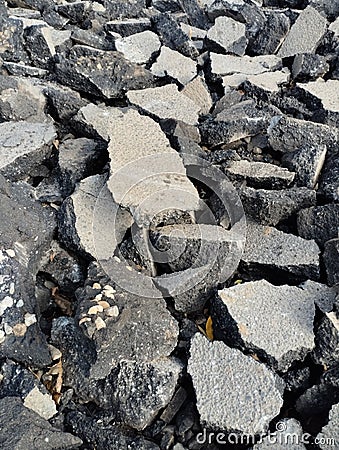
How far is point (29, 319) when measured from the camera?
2102 mm

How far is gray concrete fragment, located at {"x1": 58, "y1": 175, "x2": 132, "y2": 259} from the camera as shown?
2.33 meters

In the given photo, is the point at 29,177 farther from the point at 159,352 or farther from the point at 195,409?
the point at 195,409

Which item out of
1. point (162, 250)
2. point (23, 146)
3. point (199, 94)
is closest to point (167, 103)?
point (199, 94)

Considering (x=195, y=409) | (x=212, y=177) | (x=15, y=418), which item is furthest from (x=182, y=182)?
(x=15, y=418)

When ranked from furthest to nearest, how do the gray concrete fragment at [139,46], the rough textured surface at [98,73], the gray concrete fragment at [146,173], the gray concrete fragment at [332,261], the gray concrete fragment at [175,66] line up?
the gray concrete fragment at [139,46] < the gray concrete fragment at [175,66] < the rough textured surface at [98,73] < the gray concrete fragment at [146,173] < the gray concrete fragment at [332,261]

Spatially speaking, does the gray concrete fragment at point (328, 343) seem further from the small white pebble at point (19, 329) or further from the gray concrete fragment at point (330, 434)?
the small white pebble at point (19, 329)

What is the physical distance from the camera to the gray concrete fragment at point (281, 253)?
2.30m

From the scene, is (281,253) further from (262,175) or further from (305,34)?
(305,34)

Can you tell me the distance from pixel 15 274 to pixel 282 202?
3.84 ft

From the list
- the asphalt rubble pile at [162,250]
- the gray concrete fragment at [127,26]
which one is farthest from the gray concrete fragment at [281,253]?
the gray concrete fragment at [127,26]

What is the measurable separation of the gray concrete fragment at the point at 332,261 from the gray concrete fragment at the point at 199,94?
126 cm

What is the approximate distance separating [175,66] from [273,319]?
1.97 m

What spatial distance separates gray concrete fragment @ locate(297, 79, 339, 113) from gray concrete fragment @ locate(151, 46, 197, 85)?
2.22ft

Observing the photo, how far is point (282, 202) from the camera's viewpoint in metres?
2.44
